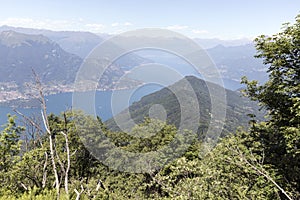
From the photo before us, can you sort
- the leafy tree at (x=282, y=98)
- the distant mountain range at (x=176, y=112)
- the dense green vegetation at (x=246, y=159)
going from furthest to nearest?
the distant mountain range at (x=176, y=112) < the leafy tree at (x=282, y=98) < the dense green vegetation at (x=246, y=159)

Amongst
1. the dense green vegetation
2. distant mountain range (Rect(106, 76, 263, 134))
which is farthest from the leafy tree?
distant mountain range (Rect(106, 76, 263, 134))

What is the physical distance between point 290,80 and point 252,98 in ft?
7.55

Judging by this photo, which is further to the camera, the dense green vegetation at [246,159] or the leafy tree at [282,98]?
the leafy tree at [282,98]

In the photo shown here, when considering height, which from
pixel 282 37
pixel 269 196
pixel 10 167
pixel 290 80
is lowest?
pixel 10 167

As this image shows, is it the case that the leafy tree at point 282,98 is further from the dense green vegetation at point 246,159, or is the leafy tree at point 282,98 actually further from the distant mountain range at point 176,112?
the distant mountain range at point 176,112

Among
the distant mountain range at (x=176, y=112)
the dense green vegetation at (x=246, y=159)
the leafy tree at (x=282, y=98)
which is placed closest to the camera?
the dense green vegetation at (x=246, y=159)

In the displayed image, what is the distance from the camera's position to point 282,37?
11.8 metres

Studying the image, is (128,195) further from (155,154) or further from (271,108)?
(271,108)

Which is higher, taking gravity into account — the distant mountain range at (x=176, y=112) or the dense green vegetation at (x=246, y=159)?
the dense green vegetation at (x=246, y=159)

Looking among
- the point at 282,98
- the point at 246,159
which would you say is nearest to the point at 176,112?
the point at 282,98

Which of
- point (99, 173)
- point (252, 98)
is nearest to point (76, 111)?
point (99, 173)

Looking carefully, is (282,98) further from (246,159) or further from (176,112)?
(176,112)

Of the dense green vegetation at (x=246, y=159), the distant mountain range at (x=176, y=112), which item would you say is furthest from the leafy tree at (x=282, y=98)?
the distant mountain range at (x=176, y=112)

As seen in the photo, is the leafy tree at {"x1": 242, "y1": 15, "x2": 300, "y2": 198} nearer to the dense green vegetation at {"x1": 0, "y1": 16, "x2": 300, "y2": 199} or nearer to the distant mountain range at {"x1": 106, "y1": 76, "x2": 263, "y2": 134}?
the dense green vegetation at {"x1": 0, "y1": 16, "x2": 300, "y2": 199}
